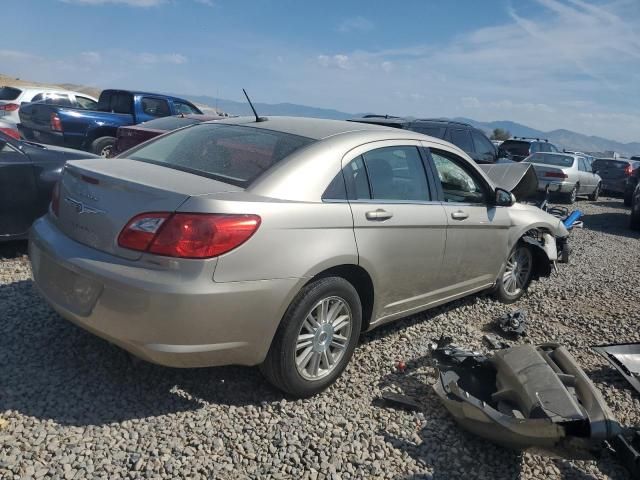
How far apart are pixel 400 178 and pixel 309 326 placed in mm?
1297

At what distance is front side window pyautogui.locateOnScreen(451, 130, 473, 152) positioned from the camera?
1065 cm

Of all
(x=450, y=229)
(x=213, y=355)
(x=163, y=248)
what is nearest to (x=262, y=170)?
(x=163, y=248)

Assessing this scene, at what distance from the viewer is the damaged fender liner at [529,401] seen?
2.62m

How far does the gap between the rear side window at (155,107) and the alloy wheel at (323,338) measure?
33.2 feet

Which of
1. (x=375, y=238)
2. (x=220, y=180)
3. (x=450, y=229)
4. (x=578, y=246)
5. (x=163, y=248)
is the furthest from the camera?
(x=578, y=246)

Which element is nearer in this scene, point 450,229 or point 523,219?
point 450,229

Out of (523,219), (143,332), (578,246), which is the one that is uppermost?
(523,219)

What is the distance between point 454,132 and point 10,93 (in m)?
11.1

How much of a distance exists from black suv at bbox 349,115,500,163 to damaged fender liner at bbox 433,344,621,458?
635 centimetres

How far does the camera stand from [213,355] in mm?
2770

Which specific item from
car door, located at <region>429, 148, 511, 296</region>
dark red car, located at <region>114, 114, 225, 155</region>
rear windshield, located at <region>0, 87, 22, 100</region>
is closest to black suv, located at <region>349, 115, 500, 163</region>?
dark red car, located at <region>114, 114, 225, 155</region>

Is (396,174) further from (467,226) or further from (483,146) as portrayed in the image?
(483,146)

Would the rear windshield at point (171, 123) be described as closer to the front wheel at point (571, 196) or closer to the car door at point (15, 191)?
the car door at point (15, 191)

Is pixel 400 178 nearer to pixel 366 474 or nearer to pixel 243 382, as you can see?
pixel 243 382
